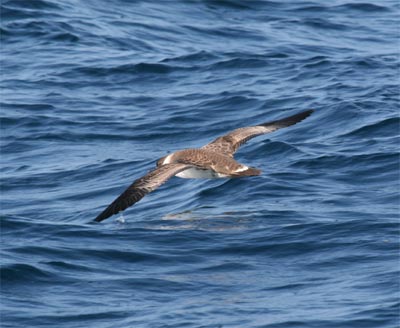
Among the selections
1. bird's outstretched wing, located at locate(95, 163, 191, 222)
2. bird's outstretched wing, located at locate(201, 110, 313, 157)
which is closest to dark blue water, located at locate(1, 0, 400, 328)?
bird's outstretched wing, located at locate(95, 163, 191, 222)

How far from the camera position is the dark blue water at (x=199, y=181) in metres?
10.9

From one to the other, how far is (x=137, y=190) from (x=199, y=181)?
3.57 meters

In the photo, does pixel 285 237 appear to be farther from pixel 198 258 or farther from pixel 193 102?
pixel 193 102

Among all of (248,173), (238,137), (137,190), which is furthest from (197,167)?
(238,137)

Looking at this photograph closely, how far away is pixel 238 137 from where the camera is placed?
14.6 m

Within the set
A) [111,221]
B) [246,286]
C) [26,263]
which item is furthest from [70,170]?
[246,286]

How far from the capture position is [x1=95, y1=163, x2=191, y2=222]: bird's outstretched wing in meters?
12.0

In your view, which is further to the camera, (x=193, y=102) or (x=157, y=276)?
(x=193, y=102)

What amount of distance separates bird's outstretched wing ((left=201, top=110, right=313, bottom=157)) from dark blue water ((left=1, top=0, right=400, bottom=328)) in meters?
0.70

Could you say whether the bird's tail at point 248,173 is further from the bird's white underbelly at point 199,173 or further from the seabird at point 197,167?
the bird's white underbelly at point 199,173

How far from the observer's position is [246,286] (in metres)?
11.1

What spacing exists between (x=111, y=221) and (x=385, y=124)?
5562 millimetres

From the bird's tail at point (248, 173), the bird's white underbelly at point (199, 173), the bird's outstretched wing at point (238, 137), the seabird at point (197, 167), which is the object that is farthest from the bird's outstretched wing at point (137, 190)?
the bird's outstretched wing at point (238, 137)

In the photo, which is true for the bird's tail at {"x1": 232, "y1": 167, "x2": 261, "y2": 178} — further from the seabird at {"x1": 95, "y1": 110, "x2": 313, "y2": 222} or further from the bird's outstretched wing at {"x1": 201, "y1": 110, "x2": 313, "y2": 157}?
the bird's outstretched wing at {"x1": 201, "y1": 110, "x2": 313, "y2": 157}
